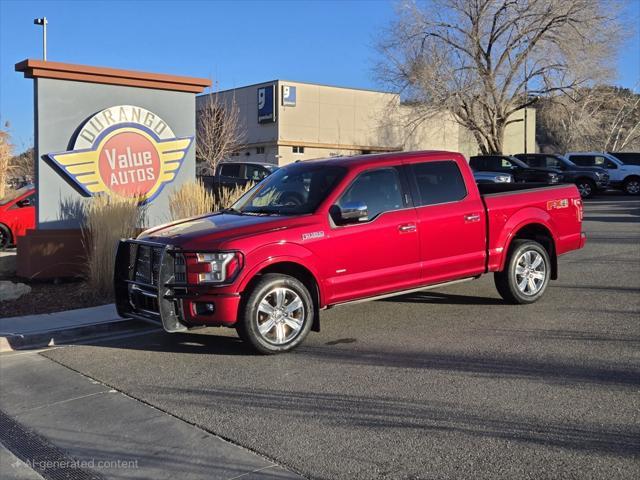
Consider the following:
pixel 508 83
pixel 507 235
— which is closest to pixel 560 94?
pixel 508 83

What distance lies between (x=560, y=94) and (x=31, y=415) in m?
37.6

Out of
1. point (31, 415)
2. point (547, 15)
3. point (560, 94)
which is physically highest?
point (547, 15)

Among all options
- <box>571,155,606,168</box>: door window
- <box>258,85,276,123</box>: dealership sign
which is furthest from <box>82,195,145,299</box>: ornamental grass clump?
<box>258,85,276,123</box>: dealership sign

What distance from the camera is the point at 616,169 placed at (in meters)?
Answer: 29.9

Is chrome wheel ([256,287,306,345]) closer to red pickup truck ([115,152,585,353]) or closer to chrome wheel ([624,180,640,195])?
red pickup truck ([115,152,585,353])

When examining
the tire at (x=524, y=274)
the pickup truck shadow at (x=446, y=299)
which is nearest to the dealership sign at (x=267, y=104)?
the pickup truck shadow at (x=446, y=299)

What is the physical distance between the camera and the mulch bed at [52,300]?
29.9 feet

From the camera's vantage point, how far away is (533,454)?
13.4 feet

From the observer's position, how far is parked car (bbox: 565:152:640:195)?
29.7 metres

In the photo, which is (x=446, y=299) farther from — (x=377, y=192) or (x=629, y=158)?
(x=629, y=158)

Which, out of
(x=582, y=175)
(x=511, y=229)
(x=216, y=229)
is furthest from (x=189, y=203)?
(x=582, y=175)

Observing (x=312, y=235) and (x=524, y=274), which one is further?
(x=524, y=274)

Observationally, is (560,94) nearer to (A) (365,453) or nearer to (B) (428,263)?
(B) (428,263)

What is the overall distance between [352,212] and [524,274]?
2915 millimetres
